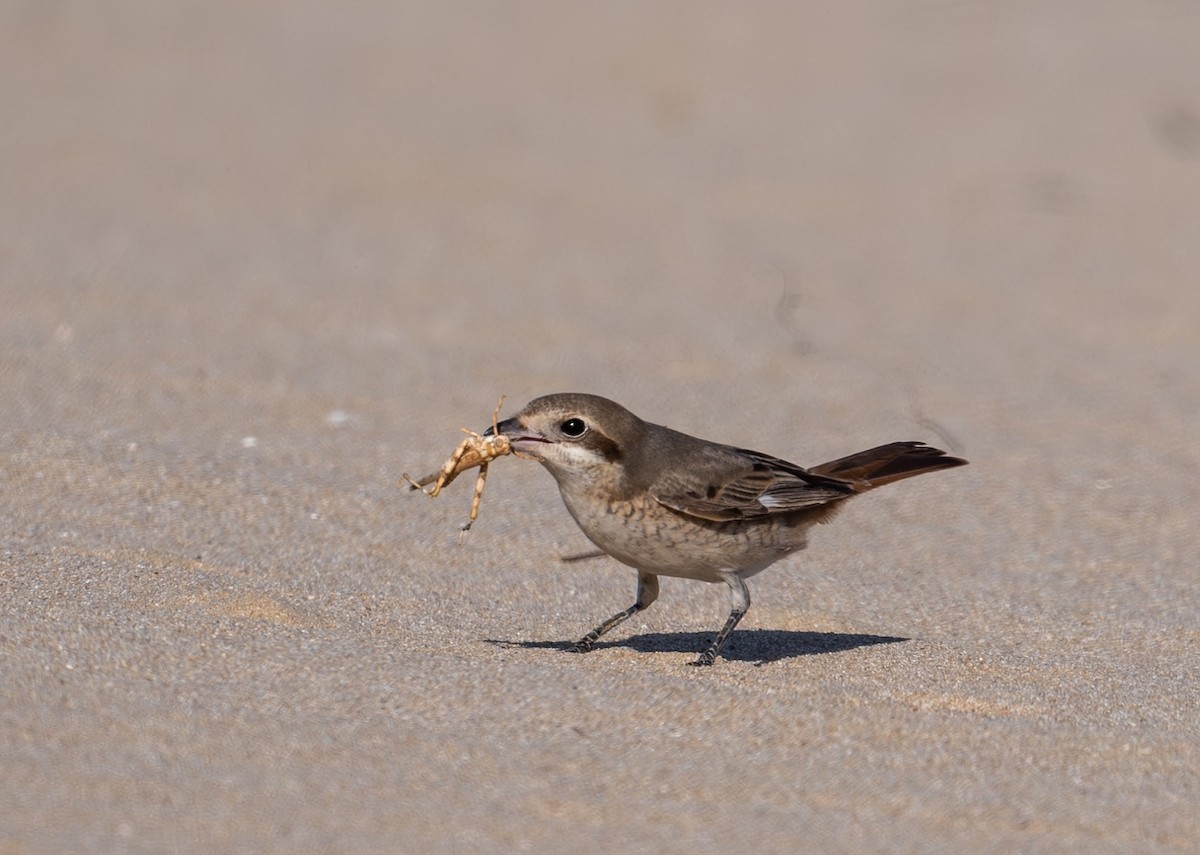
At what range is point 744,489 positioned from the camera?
5992 millimetres

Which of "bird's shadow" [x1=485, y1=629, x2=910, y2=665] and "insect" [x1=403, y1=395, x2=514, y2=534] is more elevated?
"insect" [x1=403, y1=395, x2=514, y2=534]

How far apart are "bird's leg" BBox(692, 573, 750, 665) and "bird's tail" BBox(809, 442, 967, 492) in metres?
0.62

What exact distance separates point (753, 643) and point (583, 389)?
339cm

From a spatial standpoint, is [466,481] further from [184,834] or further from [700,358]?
[184,834]

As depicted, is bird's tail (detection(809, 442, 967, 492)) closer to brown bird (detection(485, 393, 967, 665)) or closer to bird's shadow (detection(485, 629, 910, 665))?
brown bird (detection(485, 393, 967, 665))

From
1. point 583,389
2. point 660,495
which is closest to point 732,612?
point 660,495

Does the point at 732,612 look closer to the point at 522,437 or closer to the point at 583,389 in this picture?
the point at 522,437

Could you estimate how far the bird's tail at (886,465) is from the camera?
251 inches

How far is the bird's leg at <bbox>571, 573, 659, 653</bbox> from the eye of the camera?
5.92m

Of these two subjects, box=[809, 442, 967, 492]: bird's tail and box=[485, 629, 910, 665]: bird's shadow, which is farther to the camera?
box=[809, 442, 967, 492]: bird's tail

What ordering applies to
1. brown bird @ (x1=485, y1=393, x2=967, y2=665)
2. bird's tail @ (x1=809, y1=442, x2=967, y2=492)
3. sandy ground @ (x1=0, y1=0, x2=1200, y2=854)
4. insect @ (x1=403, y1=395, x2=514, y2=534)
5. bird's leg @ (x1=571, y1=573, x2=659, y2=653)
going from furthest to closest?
1. bird's tail @ (x1=809, y1=442, x2=967, y2=492)
2. bird's leg @ (x1=571, y1=573, x2=659, y2=653)
3. insect @ (x1=403, y1=395, x2=514, y2=534)
4. brown bird @ (x1=485, y1=393, x2=967, y2=665)
5. sandy ground @ (x1=0, y1=0, x2=1200, y2=854)

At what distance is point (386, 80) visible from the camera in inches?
616

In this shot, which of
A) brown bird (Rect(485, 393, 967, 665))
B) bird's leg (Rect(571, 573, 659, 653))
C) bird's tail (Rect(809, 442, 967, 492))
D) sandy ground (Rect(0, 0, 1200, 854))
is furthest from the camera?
bird's tail (Rect(809, 442, 967, 492))

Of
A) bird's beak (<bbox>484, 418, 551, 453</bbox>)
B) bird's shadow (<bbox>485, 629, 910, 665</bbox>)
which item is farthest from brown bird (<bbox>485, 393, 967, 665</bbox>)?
bird's shadow (<bbox>485, 629, 910, 665</bbox>)
